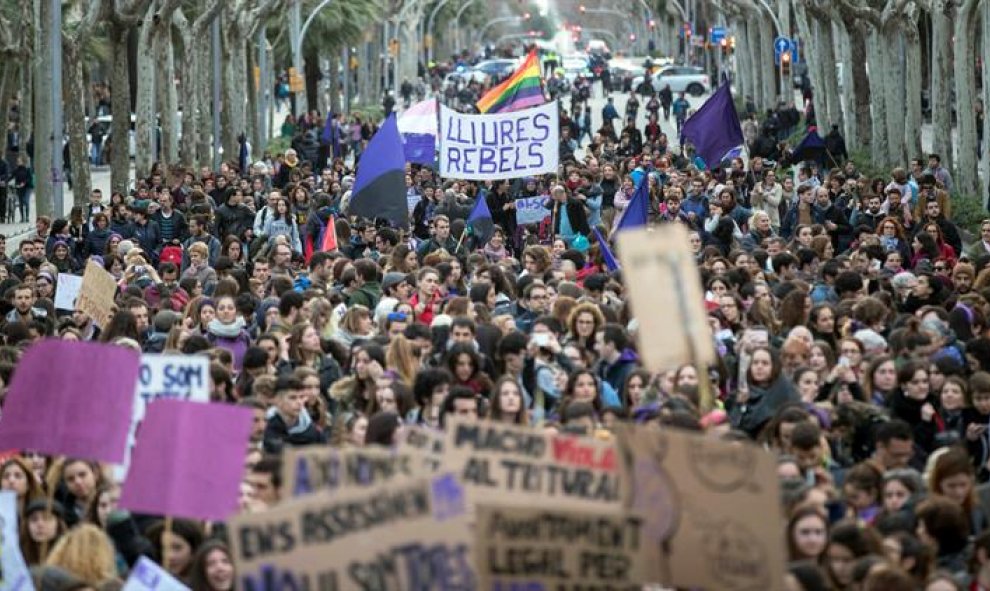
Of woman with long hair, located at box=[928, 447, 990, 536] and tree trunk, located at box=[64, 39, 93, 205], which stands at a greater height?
tree trunk, located at box=[64, 39, 93, 205]

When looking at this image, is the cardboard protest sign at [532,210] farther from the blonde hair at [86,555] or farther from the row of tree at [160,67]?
the blonde hair at [86,555]

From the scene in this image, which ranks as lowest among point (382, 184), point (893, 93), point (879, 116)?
point (382, 184)

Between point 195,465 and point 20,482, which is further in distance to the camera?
point 20,482

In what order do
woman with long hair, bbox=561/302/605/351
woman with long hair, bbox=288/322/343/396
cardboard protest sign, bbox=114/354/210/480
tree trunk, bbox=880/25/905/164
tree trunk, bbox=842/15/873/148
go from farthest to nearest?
tree trunk, bbox=842/15/873/148 → tree trunk, bbox=880/25/905/164 → woman with long hair, bbox=561/302/605/351 → woman with long hair, bbox=288/322/343/396 → cardboard protest sign, bbox=114/354/210/480

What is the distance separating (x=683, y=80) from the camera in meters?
78.8

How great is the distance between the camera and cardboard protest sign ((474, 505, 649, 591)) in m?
8.40

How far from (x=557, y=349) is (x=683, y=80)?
64.9 meters

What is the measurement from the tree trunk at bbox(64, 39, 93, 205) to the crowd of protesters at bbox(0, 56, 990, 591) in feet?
29.5

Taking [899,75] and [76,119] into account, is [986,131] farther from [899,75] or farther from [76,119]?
[76,119]

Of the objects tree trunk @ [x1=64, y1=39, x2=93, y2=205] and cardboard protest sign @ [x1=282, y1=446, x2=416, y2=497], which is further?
tree trunk @ [x1=64, y1=39, x2=93, y2=205]

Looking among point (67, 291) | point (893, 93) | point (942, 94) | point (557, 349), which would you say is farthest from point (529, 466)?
point (893, 93)

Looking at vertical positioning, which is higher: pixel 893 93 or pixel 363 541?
pixel 893 93

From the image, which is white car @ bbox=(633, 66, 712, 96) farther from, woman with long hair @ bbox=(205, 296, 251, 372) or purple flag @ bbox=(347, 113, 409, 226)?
woman with long hair @ bbox=(205, 296, 251, 372)

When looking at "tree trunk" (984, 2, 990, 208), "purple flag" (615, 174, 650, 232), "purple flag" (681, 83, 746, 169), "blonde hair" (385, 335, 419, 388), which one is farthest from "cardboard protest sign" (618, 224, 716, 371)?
"tree trunk" (984, 2, 990, 208)
